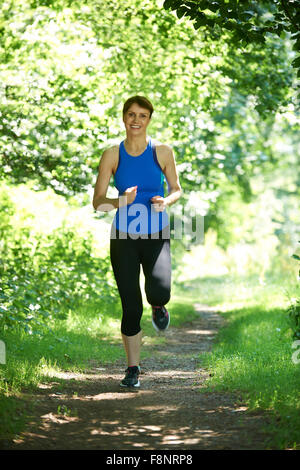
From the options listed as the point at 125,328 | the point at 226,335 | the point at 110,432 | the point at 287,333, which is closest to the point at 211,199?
the point at 226,335

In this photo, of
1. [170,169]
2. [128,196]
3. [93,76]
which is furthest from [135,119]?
[93,76]

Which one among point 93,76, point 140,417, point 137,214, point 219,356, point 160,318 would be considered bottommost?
point 140,417

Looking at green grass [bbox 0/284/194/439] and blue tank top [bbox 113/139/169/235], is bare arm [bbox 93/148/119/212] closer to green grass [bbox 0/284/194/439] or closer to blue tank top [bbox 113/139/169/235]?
blue tank top [bbox 113/139/169/235]

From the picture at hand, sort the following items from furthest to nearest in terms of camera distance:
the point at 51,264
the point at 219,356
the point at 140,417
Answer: the point at 51,264
the point at 219,356
the point at 140,417

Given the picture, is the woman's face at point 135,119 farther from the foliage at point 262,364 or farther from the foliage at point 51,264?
the foliage at point 51,264

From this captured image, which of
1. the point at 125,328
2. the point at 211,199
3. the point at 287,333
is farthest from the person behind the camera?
the point at 211,199

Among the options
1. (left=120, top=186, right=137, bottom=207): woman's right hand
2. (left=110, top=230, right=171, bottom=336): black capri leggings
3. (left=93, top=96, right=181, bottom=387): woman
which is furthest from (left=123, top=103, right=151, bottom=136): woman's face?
(left=110, top=230, right=171, bottom=336): black capri leggings

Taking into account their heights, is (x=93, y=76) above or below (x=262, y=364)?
above

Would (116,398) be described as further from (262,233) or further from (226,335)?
(262,233)

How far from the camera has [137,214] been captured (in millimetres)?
5062

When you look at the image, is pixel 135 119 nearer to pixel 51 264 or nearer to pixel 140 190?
pixel 140 190

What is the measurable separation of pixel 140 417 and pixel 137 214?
1.59 m

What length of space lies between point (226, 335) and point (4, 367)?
3721 millimetres
